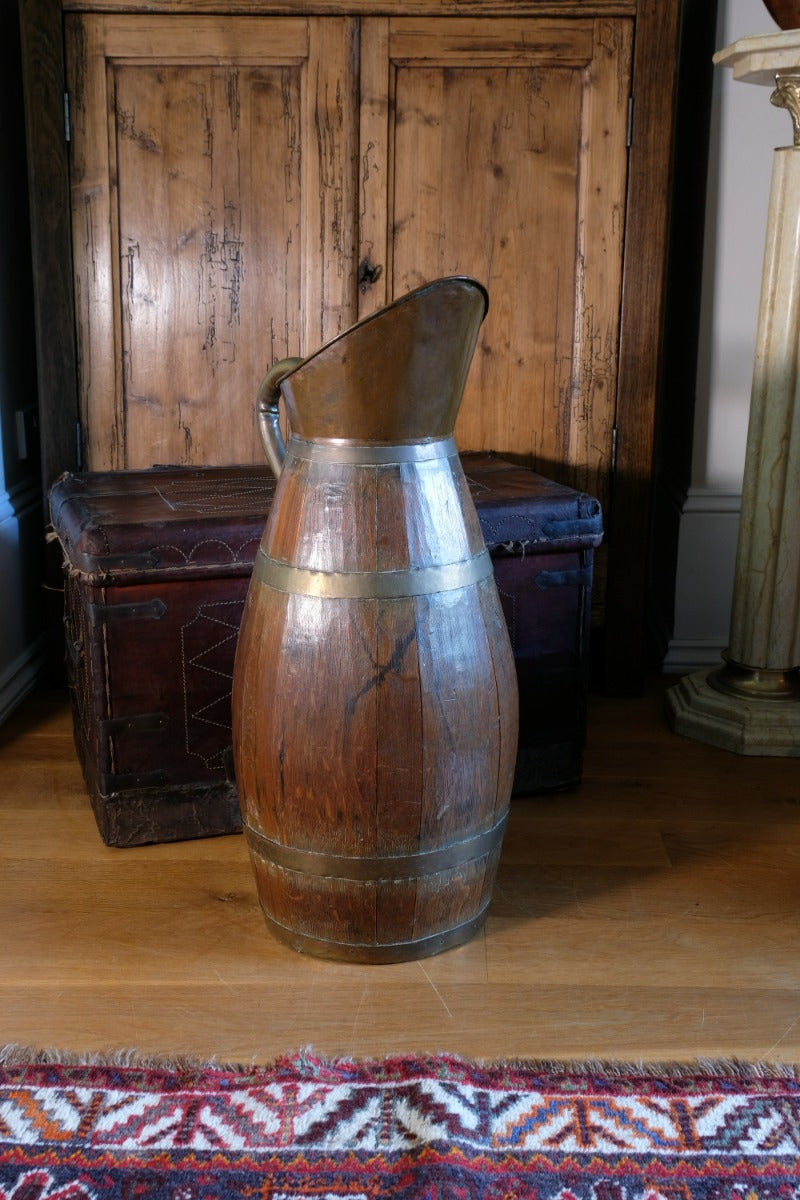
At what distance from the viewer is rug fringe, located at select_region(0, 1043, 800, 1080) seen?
1604 mm

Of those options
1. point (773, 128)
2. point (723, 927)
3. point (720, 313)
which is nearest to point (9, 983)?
point (723, 927)

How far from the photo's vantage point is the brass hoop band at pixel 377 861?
1.76m

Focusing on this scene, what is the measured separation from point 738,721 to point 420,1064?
4.43 feet

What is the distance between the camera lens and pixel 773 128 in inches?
114

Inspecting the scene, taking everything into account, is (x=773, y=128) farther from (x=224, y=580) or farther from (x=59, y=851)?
(x=59, y=851)

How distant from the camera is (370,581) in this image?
5.53 ft

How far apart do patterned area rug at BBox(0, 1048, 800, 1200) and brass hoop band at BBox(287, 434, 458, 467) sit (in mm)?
795

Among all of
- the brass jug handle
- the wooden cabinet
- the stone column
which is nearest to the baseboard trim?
the wooden cabinet

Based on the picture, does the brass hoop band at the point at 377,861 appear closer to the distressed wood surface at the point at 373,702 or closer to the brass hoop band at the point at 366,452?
the distressed wood surface at the point at 373,702

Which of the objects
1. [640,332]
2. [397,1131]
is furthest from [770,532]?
[397,1131]

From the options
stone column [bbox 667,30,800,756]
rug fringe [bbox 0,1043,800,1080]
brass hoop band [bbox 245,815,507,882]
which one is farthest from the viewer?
stone column [bbox 667,30,800,756]

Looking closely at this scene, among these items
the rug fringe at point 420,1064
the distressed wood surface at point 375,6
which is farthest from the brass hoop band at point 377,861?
the distressed wood surface at point 375,6

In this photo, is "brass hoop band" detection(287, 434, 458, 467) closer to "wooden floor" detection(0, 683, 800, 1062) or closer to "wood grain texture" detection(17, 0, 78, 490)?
"wooden floor" detection(0, 683, 800, 1062)

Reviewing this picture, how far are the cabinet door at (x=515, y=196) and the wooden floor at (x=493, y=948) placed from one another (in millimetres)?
944
